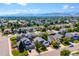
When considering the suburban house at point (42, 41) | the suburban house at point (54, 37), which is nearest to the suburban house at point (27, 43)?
the suburban house at point (42, 41)

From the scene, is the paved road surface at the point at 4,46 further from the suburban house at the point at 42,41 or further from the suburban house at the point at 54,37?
the suburban house at the point at 54,37

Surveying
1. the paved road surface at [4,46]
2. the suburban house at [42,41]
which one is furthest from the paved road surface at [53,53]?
the paved road surface at [4,46]

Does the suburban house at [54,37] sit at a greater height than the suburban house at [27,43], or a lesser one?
greater

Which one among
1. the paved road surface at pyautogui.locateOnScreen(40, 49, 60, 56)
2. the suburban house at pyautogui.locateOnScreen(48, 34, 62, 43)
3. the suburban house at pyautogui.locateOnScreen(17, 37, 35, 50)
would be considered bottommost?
the paved road surface at pyautogui.locateOnScreen(40, 49, 60, 56)

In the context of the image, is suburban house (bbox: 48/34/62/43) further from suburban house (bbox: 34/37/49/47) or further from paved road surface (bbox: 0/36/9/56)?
paved road surface (bbox: 0/36/9/56)

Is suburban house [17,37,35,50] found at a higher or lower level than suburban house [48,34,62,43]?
lower

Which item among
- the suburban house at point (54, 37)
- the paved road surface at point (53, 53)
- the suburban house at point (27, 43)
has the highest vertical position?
the suburban house at point (54, 37)

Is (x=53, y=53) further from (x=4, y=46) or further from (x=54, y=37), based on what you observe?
(x=4, y=46)

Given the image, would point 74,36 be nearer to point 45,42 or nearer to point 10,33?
point 45,42

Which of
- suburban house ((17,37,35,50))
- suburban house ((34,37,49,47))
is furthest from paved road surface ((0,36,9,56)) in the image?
suburban house ((34,37,49,47))

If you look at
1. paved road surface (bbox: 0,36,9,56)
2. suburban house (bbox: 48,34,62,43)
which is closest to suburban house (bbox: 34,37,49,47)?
suburban house (bbox: 48,34,62,43)

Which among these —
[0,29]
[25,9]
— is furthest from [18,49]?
[25,9]
